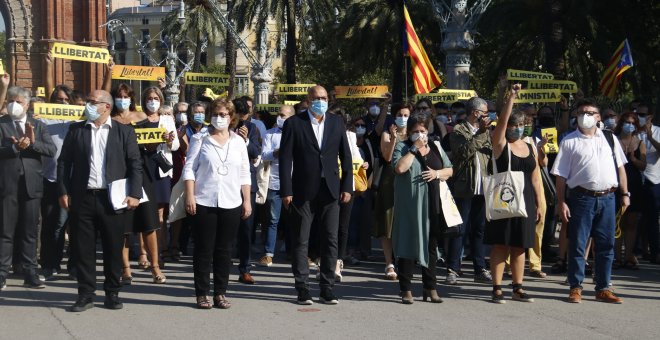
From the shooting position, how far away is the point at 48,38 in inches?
1630

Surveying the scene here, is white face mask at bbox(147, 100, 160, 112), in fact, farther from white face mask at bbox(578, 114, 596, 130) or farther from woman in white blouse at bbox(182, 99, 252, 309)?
white face mask at bbox(578, 114, 596, 130)

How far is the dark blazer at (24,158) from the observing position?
1014 centimetres

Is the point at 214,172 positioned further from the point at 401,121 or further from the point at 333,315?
the point at 401,121

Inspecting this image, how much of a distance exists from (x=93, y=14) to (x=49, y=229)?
110ft

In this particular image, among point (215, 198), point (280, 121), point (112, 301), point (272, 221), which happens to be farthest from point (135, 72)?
point (112, 301)

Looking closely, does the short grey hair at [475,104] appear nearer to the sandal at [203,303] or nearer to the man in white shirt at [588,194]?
the man in white shirt at [588,194]

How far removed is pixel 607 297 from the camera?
976cm

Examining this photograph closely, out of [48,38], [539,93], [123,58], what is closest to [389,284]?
[539,93]

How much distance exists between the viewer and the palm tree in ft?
119

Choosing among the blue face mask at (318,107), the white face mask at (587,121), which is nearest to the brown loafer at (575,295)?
the white face mask at (587,121)

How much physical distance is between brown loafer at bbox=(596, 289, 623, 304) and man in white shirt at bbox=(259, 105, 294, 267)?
4.18 meters

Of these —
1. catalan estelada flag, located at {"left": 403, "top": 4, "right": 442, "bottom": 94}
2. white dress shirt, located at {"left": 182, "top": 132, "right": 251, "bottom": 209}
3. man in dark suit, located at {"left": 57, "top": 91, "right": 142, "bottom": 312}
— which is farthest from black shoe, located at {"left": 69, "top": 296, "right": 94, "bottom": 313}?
catalan estelada flag, located at {"left": 403, "top": 4, "right": 442, "bottom": 94}

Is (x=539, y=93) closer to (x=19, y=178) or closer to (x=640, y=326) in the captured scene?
(x=640, y=326)

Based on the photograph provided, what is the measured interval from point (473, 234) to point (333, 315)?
9.84 ft
